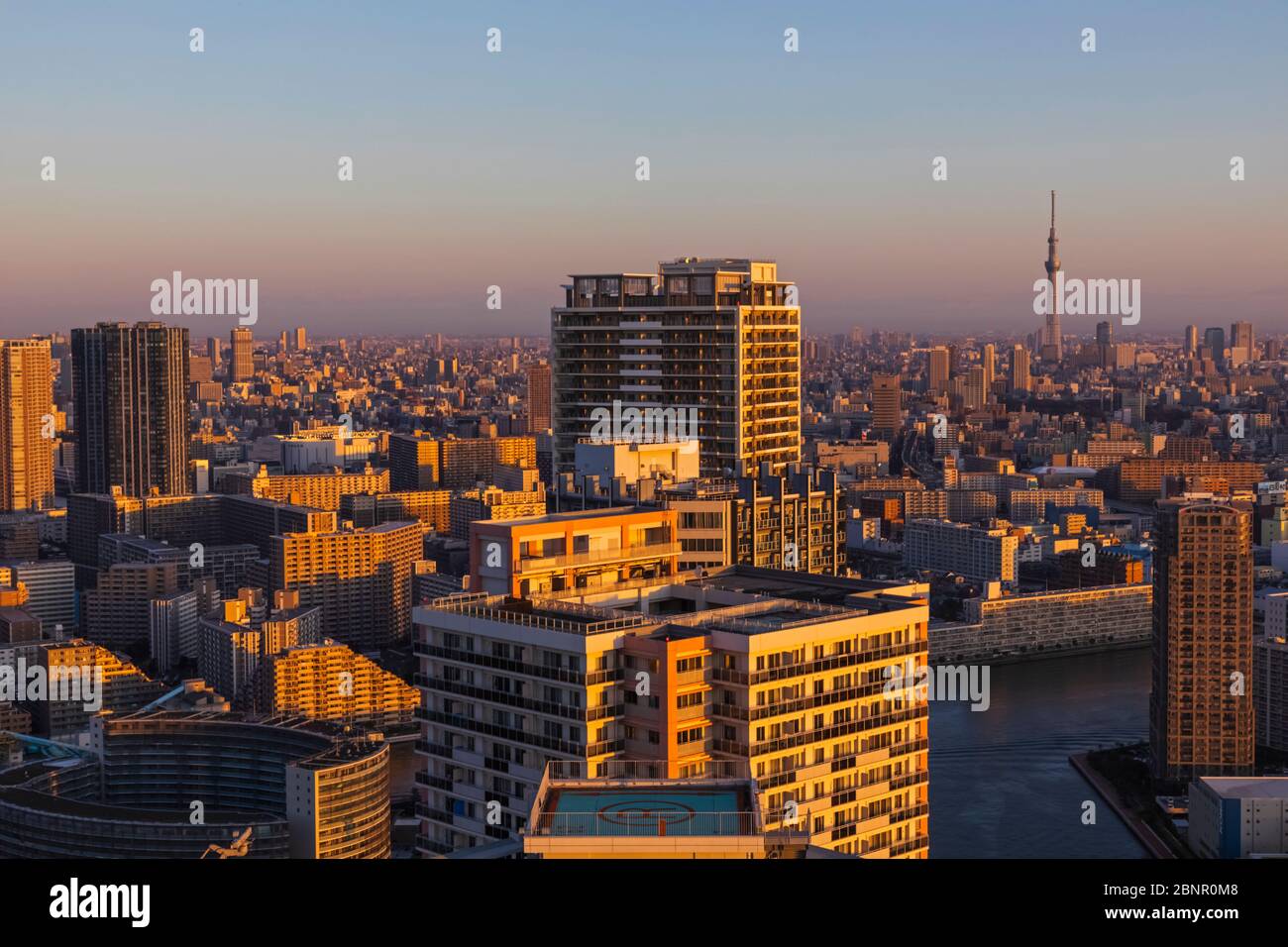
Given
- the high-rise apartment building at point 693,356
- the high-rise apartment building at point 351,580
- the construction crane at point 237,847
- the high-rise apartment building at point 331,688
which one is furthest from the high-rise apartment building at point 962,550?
the construction crane at point 237,847

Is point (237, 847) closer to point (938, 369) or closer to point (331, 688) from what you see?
point (331, 688)

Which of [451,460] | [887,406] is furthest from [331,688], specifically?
[887,406]

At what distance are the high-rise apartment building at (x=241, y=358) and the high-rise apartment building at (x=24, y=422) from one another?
28.7ft

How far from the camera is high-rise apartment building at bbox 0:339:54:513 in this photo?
74.1 feet

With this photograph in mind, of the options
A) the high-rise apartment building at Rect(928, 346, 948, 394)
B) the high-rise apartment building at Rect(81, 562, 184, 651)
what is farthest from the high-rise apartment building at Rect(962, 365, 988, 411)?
the high-rise apartment building at Rect(81, 562, 184, 651)

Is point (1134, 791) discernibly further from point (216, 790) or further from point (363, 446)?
point (363, 446)

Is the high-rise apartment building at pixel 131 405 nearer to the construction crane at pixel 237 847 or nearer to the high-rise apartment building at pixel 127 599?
the high-rise apartment building at pixel 127 599

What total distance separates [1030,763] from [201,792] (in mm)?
4957

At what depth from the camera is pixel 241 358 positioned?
108 ft

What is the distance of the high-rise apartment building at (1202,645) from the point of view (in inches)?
384
